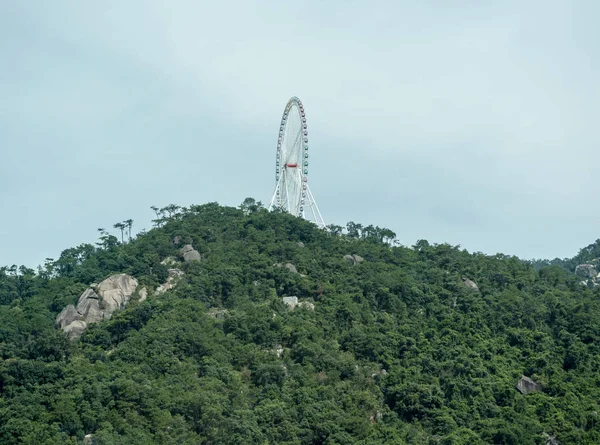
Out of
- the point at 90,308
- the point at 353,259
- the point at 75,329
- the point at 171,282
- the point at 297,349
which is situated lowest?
the point at 297,349

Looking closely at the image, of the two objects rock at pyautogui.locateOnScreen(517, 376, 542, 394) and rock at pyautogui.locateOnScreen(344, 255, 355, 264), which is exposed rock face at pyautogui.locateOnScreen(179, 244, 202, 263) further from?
rock at pyautogui.locateOnScreen(517, 376, 542, 394)

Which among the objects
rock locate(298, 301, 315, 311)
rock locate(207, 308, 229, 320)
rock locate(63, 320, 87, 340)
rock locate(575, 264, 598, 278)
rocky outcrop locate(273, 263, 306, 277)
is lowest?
rock locate(63, 320, 87, 340)

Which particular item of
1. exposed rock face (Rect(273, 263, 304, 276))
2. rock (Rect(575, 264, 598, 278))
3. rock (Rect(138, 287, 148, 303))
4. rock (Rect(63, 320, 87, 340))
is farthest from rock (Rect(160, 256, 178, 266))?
rock (Rect(575, 264, 598, 278))

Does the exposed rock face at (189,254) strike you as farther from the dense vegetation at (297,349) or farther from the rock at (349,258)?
the rock at (349,258)

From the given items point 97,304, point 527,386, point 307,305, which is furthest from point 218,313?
point 527,386

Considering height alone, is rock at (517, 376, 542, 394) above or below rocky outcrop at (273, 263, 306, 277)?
below

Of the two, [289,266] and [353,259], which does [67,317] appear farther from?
[353,259]

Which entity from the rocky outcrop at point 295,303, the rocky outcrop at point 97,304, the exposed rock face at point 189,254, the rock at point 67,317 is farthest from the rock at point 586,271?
the rock at point 67,317
